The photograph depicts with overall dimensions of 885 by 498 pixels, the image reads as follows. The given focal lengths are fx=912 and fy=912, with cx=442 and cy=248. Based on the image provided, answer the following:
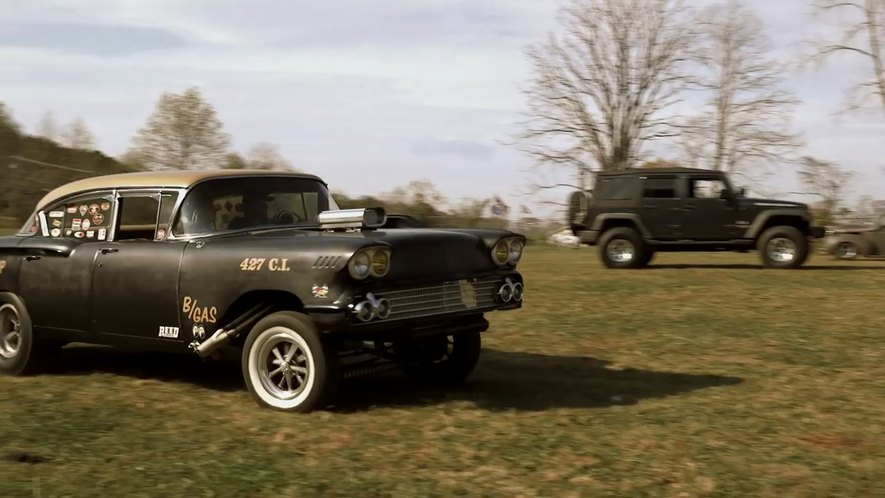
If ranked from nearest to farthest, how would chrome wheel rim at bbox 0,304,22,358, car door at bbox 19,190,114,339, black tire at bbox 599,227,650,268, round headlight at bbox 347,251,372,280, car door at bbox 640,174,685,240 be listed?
round headlight at bbox 347,251,372,280 → car door at bbox 19,190,114,339 → chrome wheel rim at bbox 0,304,22,358 → car door at bbox 640,174,685,240 → black tire at bbox 599,227,650,268

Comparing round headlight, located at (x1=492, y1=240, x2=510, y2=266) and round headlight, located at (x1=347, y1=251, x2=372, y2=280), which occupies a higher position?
round headlight, located at (x1=492, y1=240, x2=510, y2=266)

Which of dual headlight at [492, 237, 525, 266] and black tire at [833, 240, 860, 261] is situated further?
black tire at [833, 240, 860, 261]

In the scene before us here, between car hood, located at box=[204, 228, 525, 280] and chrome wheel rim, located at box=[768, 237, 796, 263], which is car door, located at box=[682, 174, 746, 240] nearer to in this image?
chrome wheel rim, located at box=[768, 237, 796, 263]

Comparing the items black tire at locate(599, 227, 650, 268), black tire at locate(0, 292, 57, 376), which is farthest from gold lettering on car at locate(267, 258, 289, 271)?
black tire at locate(599, 227, 650, 268)

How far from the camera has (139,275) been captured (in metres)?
6.14

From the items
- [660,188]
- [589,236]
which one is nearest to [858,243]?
[660,188]

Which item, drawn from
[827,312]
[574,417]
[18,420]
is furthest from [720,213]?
[18,420]

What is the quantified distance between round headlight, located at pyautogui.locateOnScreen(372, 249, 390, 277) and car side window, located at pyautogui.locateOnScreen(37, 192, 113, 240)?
2.40 m

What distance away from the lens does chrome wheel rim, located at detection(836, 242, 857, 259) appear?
75.0 ft

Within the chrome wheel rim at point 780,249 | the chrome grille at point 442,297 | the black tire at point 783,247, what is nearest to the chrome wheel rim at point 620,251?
the black tire at point 783,247

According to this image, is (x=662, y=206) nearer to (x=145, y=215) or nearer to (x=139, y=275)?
(x=145, y=215)

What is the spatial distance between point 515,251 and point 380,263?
1.33m

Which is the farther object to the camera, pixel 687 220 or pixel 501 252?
pixel 687 220

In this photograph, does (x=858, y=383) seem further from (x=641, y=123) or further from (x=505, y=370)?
(x=641, y=123)
